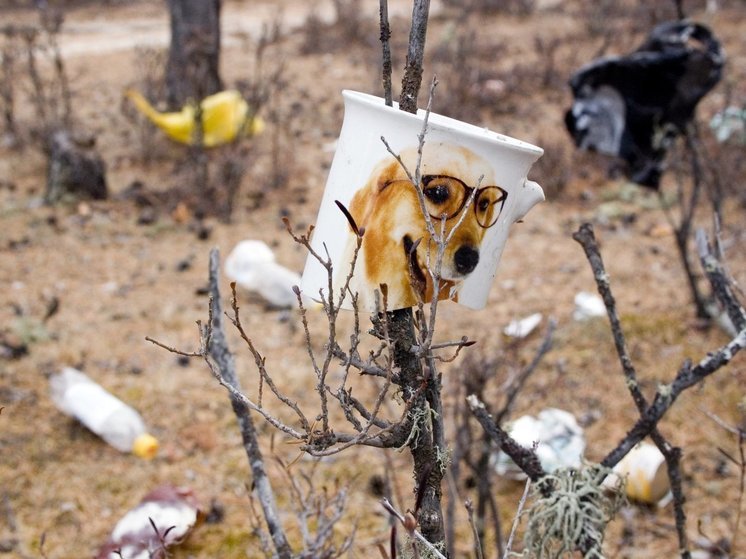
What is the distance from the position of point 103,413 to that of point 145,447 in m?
0.23

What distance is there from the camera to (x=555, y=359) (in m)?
3.56

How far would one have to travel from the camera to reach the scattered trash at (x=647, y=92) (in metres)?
3.66

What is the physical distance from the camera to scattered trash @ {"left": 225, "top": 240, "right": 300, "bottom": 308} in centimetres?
410

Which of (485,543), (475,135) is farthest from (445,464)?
(485,543)

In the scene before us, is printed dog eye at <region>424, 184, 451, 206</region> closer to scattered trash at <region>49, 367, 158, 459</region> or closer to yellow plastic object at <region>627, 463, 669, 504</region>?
yellow plastic object at <region>627, 463, 669, 504</region>

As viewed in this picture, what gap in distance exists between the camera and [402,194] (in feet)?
3.41

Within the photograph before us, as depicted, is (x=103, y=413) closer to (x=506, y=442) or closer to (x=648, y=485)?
(x=648, y=485)

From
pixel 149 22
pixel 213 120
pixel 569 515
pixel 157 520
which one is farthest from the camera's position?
pixel 149 22

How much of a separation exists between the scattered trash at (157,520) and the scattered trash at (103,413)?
44 cm

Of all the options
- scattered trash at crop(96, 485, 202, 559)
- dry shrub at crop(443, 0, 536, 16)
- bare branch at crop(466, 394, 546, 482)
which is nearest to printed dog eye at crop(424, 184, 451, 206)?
bare branch at crop(466, 394, 546, 482)

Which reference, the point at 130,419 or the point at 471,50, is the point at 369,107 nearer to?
the point at 130,419

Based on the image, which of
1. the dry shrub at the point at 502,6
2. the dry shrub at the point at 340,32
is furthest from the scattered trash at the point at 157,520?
the dry shrub at the point at 502,6

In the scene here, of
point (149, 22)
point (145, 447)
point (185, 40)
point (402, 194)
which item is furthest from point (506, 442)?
point (149, 22)

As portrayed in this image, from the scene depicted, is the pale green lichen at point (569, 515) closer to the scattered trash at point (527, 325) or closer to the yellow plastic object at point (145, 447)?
the yellow plastic object at point (145, 447)
